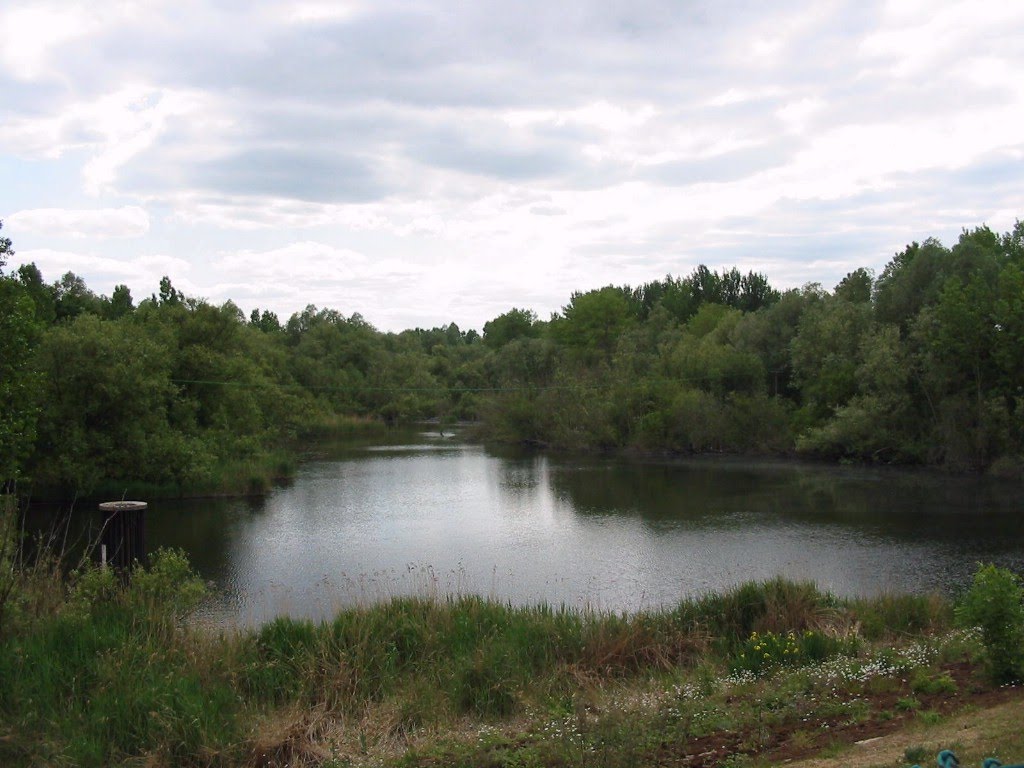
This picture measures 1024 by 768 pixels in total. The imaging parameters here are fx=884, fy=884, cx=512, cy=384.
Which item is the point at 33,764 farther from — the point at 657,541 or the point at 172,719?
the point at 657,541

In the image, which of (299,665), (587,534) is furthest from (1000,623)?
(587,534)

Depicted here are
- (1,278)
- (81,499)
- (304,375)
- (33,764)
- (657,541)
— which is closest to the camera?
(33,764)

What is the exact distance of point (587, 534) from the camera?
26188mm

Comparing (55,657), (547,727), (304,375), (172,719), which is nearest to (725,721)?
(547,727)

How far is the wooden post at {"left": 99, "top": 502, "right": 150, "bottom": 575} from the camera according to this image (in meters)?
12.3

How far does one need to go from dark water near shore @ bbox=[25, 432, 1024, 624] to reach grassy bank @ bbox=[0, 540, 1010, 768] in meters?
2.15

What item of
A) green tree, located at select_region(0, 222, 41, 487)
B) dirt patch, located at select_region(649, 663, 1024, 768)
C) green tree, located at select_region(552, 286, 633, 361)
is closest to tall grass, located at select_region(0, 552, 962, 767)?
dirt patch, located at select_region(649, 663, 1024, 768)

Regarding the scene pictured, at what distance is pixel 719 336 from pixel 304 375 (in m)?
38.2

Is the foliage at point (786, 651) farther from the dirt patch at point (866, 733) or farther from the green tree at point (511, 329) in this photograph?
the green tree at point (511, 329)

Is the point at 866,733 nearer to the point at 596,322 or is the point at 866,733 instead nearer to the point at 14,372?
the point at 14,372

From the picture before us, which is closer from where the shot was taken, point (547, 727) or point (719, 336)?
point (547, 727)

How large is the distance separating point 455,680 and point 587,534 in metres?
17.6

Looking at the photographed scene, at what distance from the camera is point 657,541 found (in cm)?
2452

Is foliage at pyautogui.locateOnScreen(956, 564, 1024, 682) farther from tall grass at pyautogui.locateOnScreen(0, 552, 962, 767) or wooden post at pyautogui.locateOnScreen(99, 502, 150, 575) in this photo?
wooden post at pyautogui.locateOnScreen(99, 502, 150, 575)
